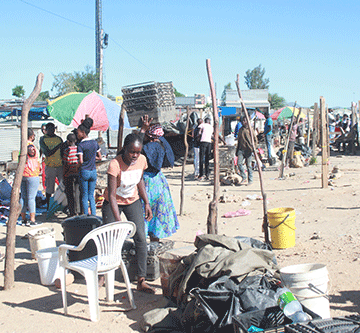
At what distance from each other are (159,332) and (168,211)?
2.01 meters

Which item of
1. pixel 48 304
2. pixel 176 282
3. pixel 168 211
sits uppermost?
pixel 168 211

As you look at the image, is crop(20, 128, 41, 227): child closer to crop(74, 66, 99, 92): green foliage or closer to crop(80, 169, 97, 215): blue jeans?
crop(80, 169, 97, 215): blue jeans

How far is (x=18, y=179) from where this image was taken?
5.02 meters

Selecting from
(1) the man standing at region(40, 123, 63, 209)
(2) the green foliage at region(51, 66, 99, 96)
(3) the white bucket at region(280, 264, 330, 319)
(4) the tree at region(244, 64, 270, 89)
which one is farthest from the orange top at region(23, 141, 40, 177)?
(4) the tree at region(244, 64, 270, 89)

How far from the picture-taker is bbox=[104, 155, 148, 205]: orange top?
4.51 metres

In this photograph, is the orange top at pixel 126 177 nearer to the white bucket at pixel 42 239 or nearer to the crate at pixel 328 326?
the white bucket at pixel 42 239

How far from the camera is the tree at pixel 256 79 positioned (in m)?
97.7

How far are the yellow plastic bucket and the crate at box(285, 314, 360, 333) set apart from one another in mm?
3037

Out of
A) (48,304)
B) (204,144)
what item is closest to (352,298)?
(48,304)

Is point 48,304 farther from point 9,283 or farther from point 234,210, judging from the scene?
A: point 234,210

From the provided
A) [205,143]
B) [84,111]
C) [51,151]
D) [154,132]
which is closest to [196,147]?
[205,143]

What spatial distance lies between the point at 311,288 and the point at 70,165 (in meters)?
5.20

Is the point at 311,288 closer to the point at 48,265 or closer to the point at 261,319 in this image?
the point at 261,319

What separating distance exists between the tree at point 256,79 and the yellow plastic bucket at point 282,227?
94423mm
